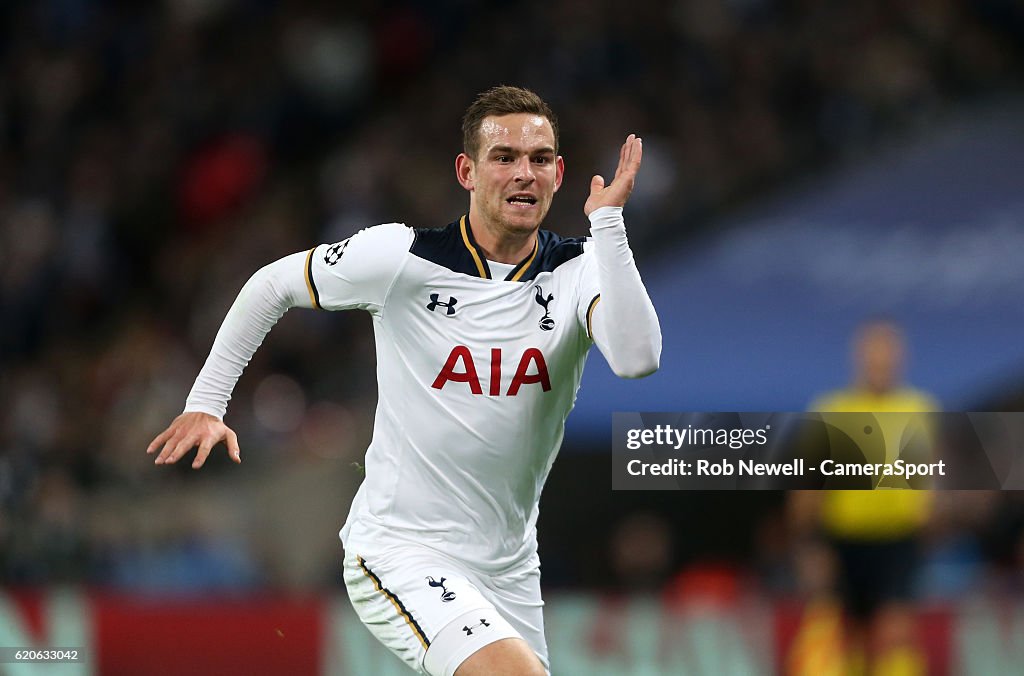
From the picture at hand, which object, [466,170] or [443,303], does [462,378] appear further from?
[466,170]

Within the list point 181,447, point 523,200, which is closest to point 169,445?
point 181,447

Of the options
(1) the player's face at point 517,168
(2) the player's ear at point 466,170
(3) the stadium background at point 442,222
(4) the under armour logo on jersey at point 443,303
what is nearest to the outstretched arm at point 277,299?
(4) the under armour logo on jersey at point 443,303

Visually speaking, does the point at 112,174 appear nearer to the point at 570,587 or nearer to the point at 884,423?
the point at 570,587

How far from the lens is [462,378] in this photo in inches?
186

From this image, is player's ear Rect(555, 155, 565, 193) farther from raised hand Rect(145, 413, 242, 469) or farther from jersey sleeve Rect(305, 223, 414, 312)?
raised hand Rect(145, 413, 242, 469)

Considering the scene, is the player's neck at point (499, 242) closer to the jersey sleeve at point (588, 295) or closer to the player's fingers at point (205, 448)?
the jersey sleeve at point (588, 295)

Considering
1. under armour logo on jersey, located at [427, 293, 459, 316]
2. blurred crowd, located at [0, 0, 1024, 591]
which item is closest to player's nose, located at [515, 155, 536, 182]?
under armour logo on jersey, located at [427, 293, 459, 316]

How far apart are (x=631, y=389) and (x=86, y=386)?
157 inches

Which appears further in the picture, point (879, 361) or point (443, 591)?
point (879, 361)

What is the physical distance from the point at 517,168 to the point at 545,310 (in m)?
0.46

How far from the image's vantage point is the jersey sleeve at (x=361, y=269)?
4.82 metres

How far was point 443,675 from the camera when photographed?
439cm

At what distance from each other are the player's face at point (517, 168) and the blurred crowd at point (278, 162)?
14.3 feet

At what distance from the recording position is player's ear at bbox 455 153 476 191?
4840 mm
